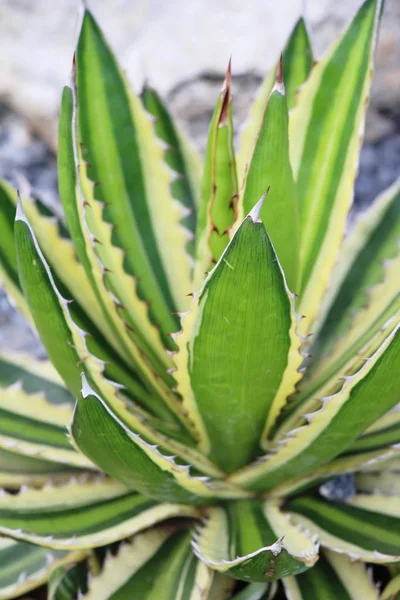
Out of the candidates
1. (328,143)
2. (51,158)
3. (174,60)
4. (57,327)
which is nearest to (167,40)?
(174,60)

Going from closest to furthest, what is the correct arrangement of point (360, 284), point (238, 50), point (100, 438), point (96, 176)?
1. point (100, 438)
2. point (96, 176)
3. point (360, 284)
4. point (238, 50)

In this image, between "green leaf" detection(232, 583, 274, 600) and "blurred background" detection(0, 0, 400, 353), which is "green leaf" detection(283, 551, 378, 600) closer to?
"green leaf" detection(232, 583, 274, 600)

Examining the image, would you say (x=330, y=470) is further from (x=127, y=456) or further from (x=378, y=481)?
(x=127, y=456)

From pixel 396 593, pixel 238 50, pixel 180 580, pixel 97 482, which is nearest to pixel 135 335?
pixel 97 482

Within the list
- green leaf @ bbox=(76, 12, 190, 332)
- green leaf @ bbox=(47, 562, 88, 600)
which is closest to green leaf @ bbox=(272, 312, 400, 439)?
green leaf @ bbox=(76, 12, 190, 332)

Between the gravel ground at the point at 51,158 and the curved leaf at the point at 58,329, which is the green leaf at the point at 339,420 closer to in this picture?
the curved leaf at the point at 58,329

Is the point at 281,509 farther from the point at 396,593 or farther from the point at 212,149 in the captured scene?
the point at 212,149

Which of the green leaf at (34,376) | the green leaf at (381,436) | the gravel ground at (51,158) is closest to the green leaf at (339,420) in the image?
the green leaf at (381,436)
